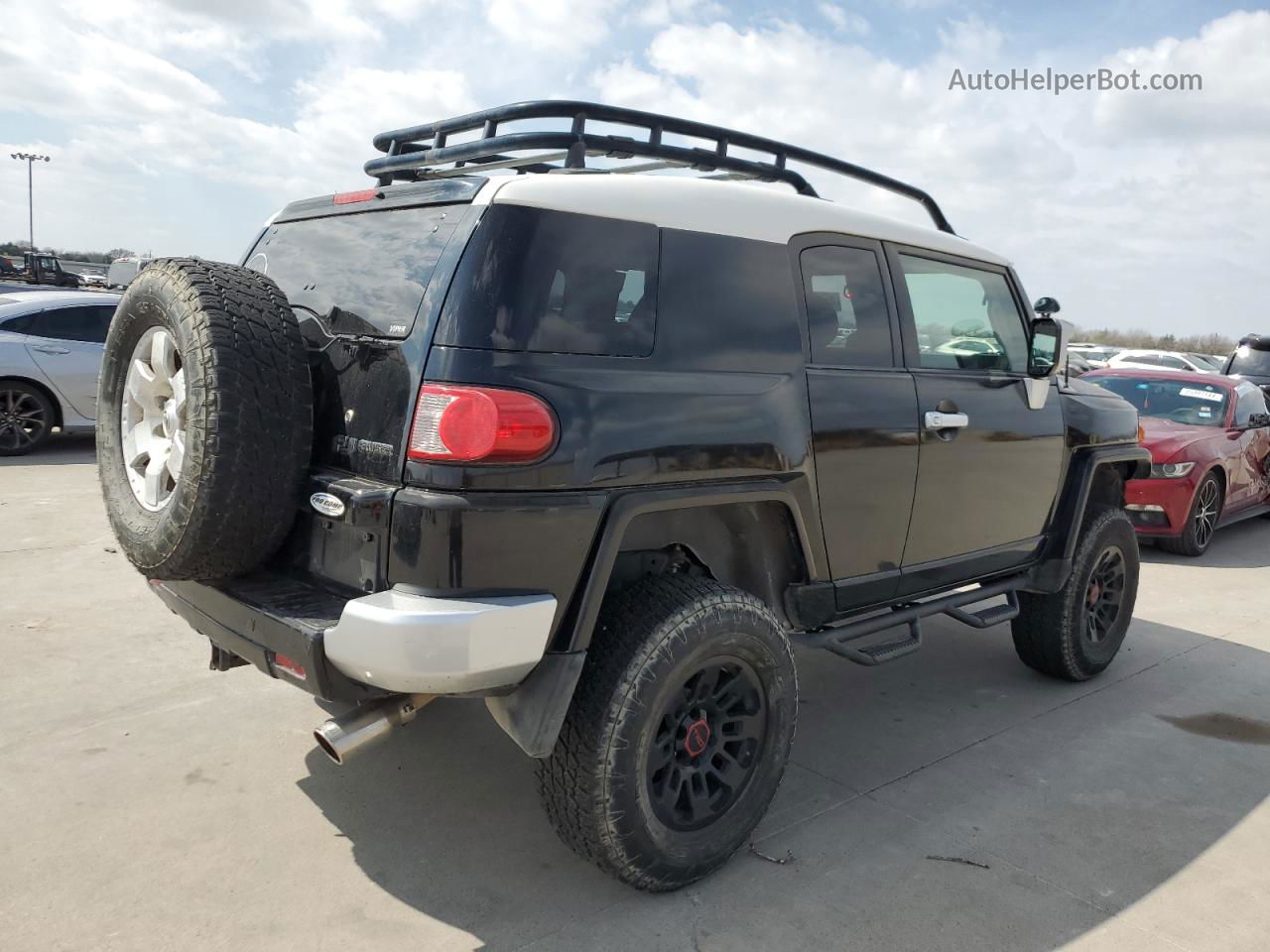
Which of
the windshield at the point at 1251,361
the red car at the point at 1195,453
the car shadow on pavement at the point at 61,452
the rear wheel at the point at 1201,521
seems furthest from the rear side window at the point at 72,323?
the windshield at the point at 1251,361

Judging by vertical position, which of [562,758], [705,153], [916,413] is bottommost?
[562,758]

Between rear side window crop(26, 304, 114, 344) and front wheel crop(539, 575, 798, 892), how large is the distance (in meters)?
8.60

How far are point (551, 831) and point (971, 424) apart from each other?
2.19 m

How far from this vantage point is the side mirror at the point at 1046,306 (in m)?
4.44

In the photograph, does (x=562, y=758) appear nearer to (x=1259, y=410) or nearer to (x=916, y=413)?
(x=916, y=413)

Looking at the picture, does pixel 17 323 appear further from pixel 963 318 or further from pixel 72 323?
pixel 963 318

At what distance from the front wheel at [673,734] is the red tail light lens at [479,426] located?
61 centimetres

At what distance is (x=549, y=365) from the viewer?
2.54 m

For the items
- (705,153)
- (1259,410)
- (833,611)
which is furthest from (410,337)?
(1259,410)

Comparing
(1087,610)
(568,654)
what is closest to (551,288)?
(568,654)

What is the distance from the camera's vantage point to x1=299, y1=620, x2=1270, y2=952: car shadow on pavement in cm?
279

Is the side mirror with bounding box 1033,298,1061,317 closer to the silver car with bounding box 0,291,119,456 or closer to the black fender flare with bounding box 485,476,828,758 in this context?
the black fender flare with bounding box 485,476,828,758

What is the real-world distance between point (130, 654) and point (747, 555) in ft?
→ 9.83

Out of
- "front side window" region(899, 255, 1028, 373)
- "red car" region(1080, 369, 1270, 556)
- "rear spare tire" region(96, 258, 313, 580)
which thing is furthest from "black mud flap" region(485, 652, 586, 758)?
"red car" region(1080, 369, 1270, 556)
